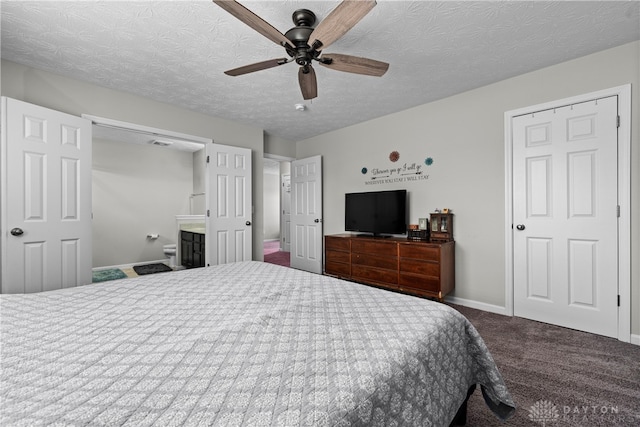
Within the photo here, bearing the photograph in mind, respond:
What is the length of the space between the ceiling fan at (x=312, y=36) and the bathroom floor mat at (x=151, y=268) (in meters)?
4.31

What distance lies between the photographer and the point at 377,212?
3.97 meters

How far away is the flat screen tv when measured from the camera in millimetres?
3748

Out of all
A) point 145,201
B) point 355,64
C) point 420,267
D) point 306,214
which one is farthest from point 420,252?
point 145,201

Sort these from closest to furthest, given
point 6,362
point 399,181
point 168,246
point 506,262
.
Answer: point 6,362, point 506,262, point 399,181, point 168,246

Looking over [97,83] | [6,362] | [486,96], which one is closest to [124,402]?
[6,362]

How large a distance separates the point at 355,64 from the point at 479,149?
1975 millimetres

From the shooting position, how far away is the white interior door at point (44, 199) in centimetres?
242

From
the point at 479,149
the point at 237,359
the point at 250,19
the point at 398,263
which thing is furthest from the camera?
the point at 398,263

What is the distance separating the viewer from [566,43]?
232 cm

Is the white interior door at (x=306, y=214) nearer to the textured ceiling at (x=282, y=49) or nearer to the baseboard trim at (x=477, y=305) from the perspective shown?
the textured ceiling at (x=282, y=49)

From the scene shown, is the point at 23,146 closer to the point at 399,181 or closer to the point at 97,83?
the point at 97,83

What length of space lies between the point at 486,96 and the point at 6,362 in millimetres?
4031

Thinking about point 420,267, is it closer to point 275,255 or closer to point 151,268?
point 275,255

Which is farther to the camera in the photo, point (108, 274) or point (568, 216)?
point (108, 274)
